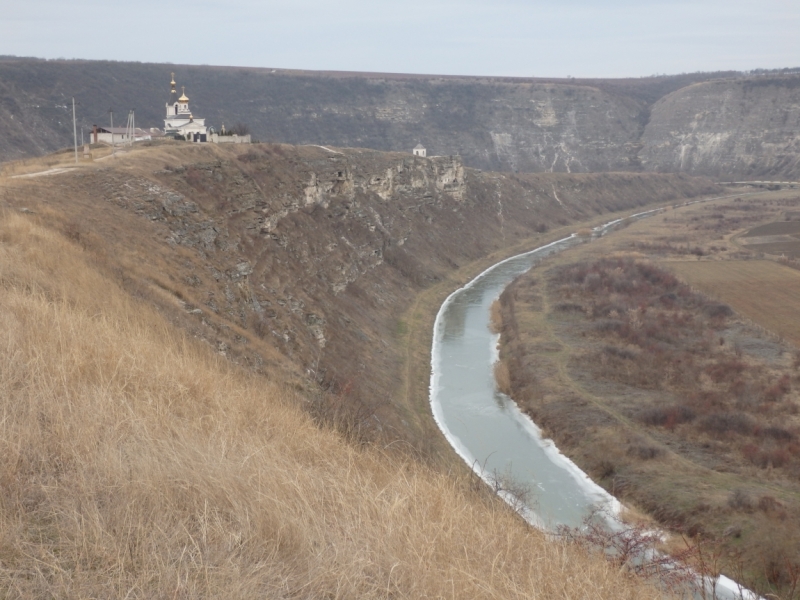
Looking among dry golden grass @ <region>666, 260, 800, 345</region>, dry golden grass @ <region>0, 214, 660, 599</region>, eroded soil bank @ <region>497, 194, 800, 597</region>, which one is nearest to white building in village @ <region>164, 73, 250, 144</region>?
eroded soil bank @ <region>497, 194, 800, 597</region>

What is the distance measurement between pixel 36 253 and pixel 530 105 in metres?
127

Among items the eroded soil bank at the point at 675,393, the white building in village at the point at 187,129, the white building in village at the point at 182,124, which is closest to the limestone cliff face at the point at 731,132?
the eroded soil bank at the point at 675,393

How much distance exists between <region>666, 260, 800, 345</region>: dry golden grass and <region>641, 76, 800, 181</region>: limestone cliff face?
69452 millimetres

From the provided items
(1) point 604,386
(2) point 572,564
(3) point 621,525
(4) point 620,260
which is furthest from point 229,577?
(4) point 620,260

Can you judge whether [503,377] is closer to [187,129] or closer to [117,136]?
[117,136]

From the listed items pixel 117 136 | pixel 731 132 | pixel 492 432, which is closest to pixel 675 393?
pixel 492 432

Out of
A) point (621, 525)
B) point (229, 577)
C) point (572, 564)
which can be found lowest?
point (621, 525)

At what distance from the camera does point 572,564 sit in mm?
5531

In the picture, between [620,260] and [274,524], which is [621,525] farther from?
[620,260]

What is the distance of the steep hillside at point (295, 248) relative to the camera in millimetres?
19500

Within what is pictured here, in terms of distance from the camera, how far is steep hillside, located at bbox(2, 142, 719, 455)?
19500mm

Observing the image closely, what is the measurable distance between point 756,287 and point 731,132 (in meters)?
89.4

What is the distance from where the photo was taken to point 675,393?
2750 cm

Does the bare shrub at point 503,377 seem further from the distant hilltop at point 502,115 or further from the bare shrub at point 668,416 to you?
the distant hilltop at point 502,115
